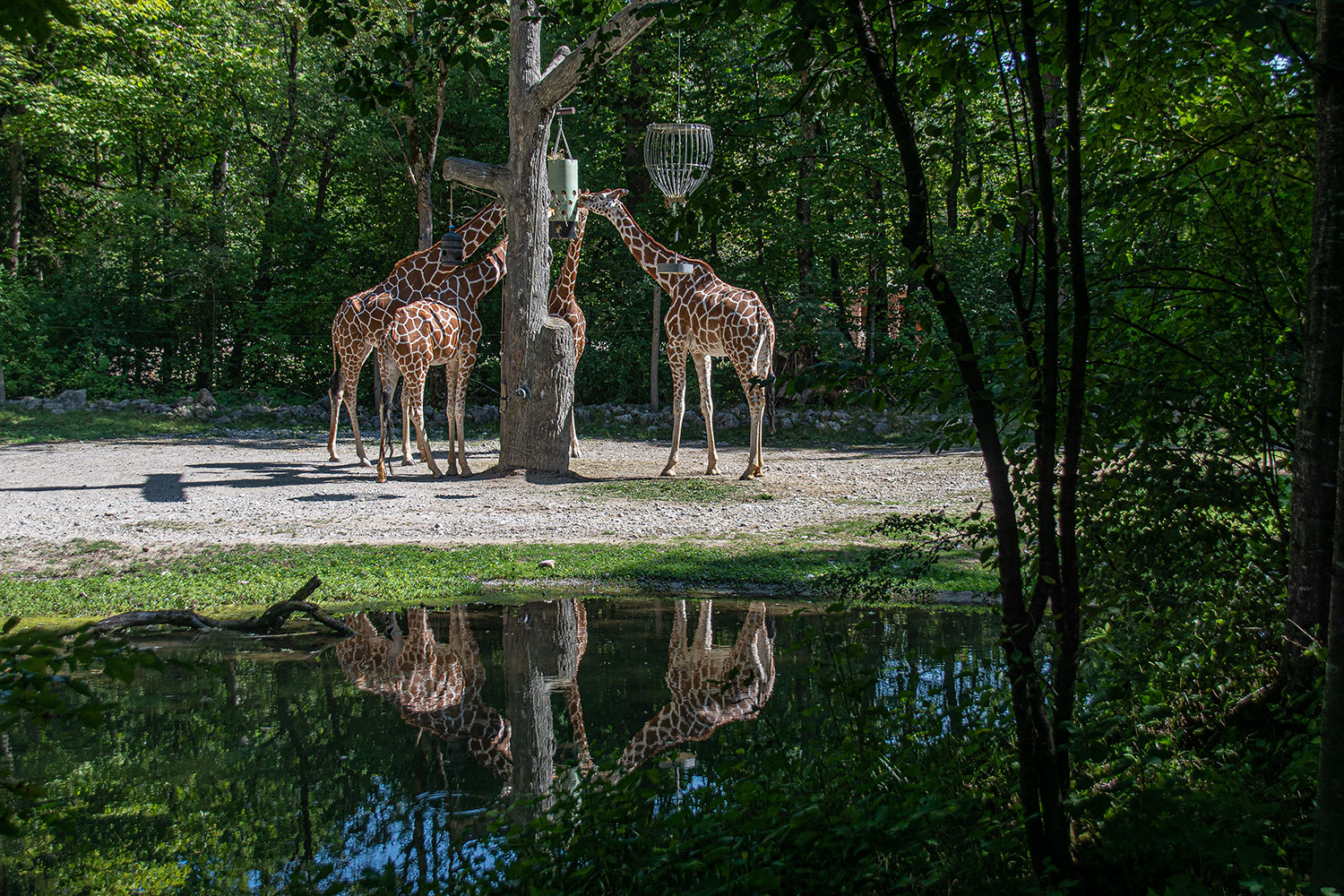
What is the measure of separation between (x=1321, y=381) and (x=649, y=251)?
34.2 feet

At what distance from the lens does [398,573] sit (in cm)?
737

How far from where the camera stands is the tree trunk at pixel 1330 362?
85.4 inches

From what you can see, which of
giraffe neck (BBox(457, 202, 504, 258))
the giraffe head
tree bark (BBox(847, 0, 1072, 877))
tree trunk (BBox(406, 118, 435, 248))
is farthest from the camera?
tree trunk (BBox(406, 118, 435, 248))

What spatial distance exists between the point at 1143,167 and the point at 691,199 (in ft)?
6.31

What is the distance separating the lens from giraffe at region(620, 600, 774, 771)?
14.6 ft

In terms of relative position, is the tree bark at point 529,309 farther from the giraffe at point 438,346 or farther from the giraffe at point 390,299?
the giraffe at point 390,299

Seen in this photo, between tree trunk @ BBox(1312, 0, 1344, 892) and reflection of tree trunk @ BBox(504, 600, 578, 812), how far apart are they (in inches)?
84.1

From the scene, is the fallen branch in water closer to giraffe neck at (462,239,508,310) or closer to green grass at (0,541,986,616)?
green grass at (0,541,986,616)

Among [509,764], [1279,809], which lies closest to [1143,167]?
[1279,809]

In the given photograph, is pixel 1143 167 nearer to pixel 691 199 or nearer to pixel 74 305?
pixel 691 199

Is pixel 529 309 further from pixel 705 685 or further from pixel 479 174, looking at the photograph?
pixel 705 685

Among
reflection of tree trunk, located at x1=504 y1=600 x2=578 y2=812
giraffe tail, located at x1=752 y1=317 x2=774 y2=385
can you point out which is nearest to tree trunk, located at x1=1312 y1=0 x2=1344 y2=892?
reflection of tree trunk, located at x1=504 y1=600 x2=578 y2=812

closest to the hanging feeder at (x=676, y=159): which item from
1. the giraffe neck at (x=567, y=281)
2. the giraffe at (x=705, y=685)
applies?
the giraffe neck at (x=567, y=281)

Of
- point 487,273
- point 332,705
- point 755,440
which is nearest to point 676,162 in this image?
point 487,273
